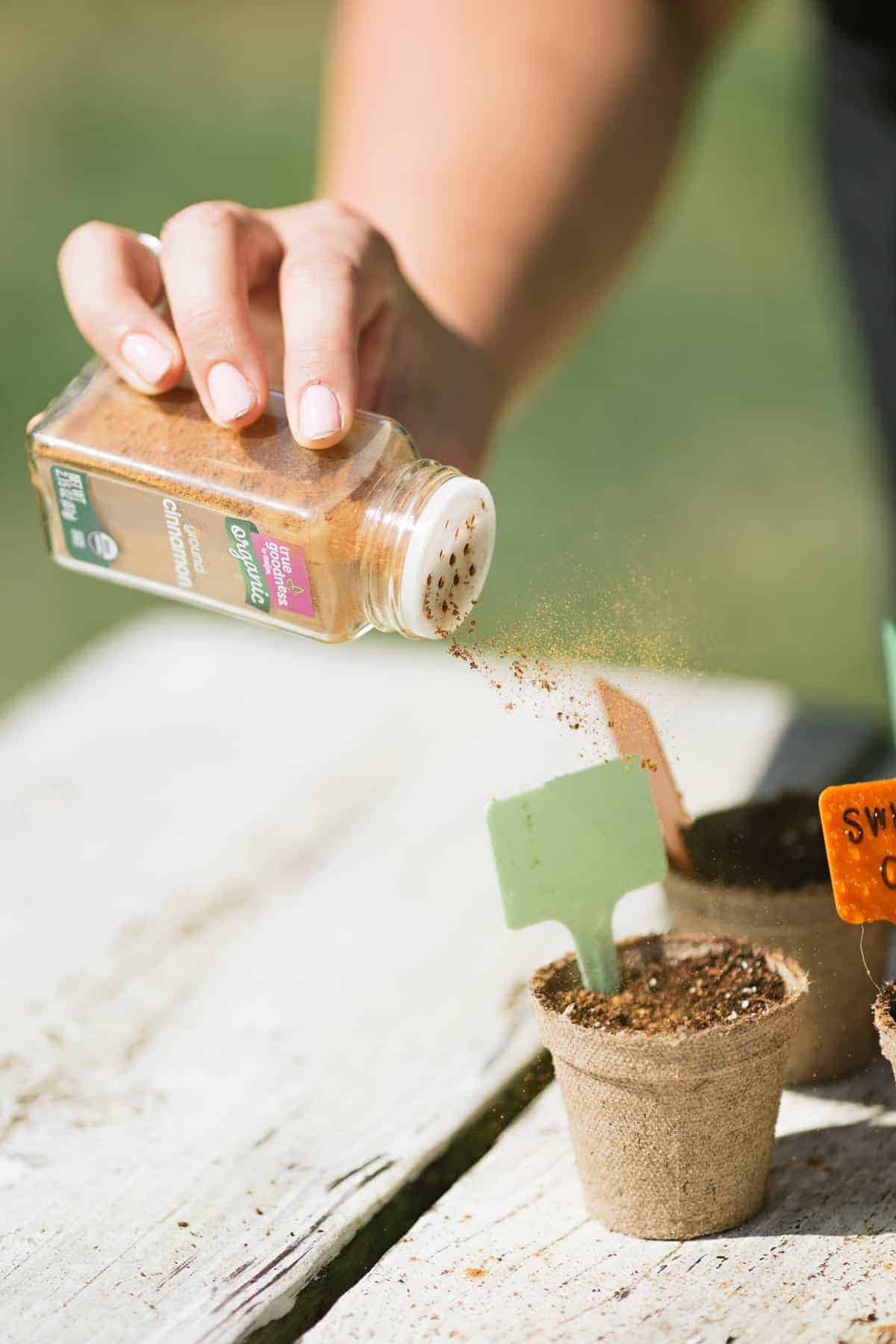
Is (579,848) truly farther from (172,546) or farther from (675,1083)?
(172,546)

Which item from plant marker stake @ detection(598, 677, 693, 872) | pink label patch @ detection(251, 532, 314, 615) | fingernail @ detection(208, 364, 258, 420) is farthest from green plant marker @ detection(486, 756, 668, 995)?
fingernail @ detection(208, 364, 258, 420)

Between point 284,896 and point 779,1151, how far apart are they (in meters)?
0.47

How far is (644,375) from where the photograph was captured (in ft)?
11.1

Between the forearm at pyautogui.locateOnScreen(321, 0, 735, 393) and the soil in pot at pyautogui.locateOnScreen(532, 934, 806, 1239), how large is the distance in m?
0.55

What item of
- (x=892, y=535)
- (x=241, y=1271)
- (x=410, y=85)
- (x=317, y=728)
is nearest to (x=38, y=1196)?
(x=241, y=1271)

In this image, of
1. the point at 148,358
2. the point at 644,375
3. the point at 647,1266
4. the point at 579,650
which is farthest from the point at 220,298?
the point at 644,375

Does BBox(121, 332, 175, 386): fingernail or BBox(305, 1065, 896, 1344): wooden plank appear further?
BBox(121, 332, 175, 386): fingernail

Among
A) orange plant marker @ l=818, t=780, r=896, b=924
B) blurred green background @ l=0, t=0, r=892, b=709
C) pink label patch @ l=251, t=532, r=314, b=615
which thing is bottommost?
blurred green background @ l=0, t=0, r=892, b=709

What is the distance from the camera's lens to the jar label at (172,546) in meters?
0.75

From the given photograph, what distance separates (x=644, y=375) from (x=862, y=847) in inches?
110

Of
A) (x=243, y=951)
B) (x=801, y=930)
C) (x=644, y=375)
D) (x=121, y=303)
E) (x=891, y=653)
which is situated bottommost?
(x=644, y=375)

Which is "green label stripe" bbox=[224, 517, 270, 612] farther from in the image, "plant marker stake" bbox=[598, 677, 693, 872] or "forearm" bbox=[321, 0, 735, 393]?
"forearm" bbox=[321, 0, 735, 393]

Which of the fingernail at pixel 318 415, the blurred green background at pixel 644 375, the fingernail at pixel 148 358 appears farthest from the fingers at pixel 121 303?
the blurred green background at pixel 644 375

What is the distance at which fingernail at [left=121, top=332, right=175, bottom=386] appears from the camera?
2.66 feet
